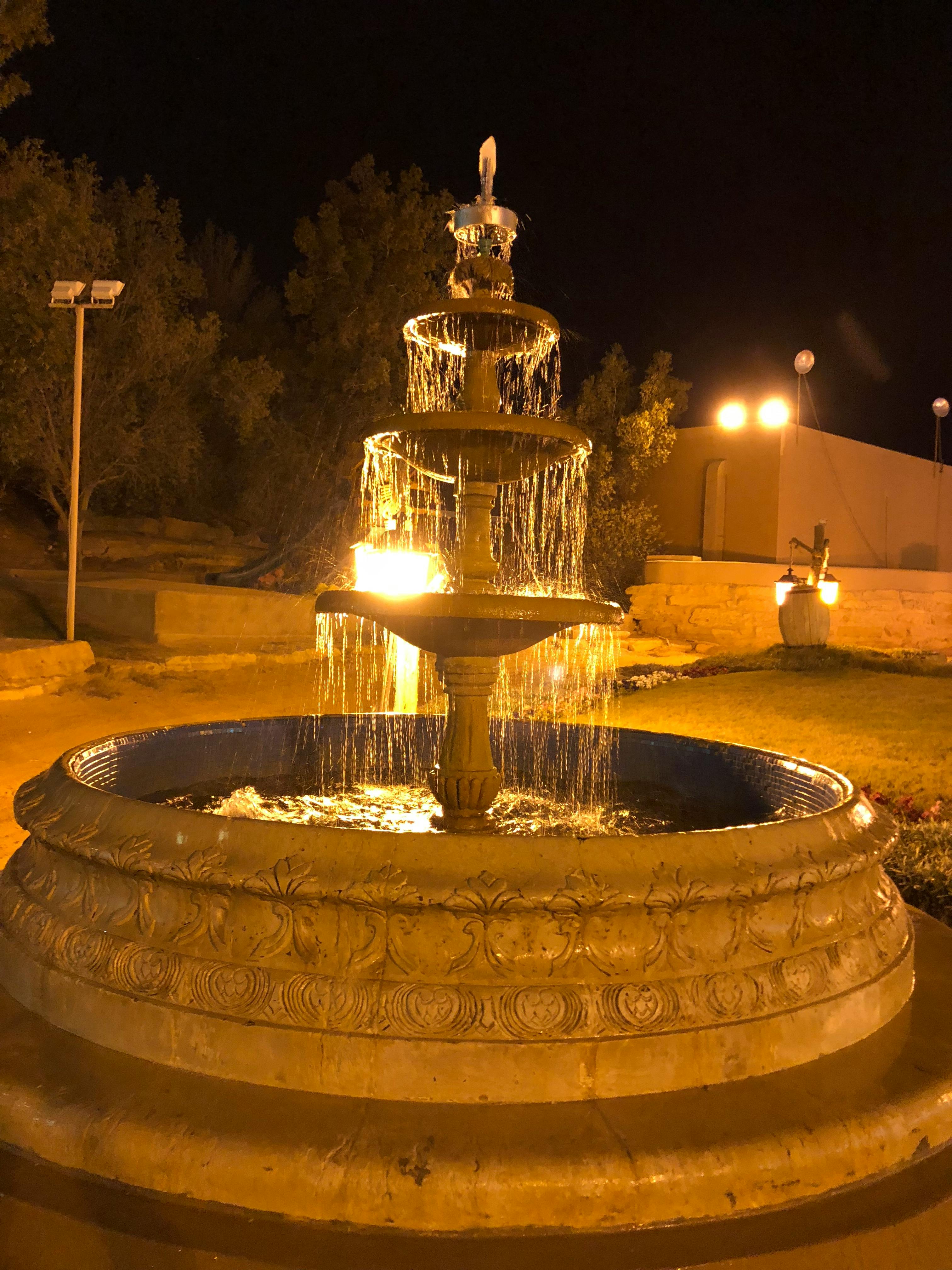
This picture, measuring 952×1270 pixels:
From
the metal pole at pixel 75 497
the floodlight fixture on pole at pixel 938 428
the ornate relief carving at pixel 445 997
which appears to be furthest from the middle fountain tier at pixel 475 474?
the floodlight fixture on pole at pixel 938 428

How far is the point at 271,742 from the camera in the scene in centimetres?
540

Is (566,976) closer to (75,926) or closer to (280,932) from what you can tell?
(280,932)

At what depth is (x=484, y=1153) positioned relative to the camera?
2256mm

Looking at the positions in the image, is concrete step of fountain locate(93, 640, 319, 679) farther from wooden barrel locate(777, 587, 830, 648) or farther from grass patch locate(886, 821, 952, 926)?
grass patch locate(886, 821, 952, 926)

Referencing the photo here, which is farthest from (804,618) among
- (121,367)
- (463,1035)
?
(463,1035)

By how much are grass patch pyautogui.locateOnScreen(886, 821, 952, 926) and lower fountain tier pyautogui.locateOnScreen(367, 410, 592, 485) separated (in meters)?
2.73

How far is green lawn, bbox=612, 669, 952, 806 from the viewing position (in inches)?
309

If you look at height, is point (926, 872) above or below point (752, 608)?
below

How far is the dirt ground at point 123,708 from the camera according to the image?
27.6ft

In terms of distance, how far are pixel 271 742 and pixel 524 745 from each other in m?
1.56

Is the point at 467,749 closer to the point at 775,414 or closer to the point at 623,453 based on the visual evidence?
the point at 775,414

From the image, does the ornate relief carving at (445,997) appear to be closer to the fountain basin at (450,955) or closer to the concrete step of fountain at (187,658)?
the fountain basin at (450,955)

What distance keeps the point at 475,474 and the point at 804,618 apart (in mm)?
12100

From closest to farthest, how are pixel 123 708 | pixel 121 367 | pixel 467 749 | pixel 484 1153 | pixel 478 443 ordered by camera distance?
pixel 484 1153, pixel 478 443, pixel 467 749, pixel 123 708, pixel 121 367
